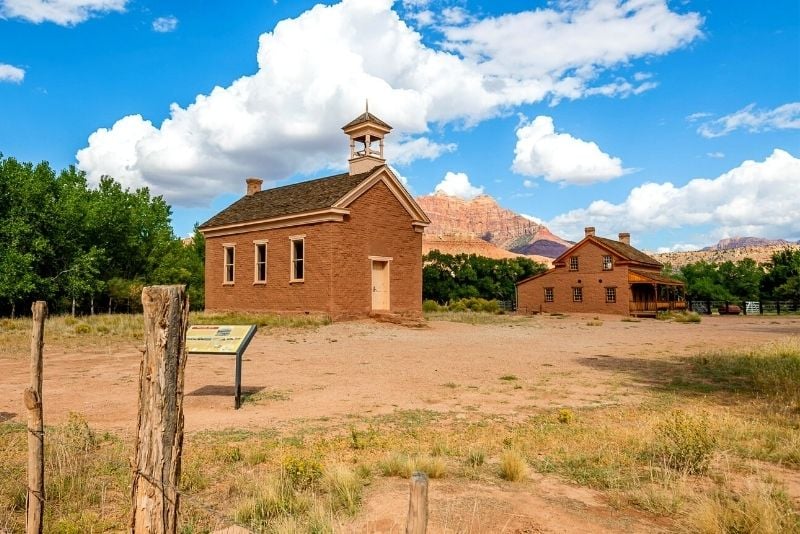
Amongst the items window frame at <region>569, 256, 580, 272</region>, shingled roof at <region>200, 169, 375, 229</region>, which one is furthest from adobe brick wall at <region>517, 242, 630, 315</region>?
shingled roof at <region>200, 169, 375, 229</region>

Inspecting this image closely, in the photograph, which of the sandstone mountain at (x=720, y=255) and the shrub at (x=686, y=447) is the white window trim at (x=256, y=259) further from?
the sandstone mountain at (x=720, y=255)

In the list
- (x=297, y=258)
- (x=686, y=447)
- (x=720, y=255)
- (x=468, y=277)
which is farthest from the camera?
(x=720, y=255)

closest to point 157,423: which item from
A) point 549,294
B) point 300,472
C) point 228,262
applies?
point 300,472

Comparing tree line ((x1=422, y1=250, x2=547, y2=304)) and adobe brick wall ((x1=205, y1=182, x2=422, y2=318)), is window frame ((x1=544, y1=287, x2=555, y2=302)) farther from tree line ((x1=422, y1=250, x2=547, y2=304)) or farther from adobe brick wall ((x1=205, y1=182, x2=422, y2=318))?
adobe brick wall ((x1=205, y1=182, x2=422, y2=318))

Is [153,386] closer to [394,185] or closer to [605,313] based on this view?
[394,185]

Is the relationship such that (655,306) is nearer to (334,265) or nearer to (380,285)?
(380,285)

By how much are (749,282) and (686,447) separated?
193 feet

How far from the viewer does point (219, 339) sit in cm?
985

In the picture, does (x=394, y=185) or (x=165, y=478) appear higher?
(x=394, y=185)

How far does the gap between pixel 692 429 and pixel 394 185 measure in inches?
886

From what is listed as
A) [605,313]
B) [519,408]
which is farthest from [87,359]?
[605,313]

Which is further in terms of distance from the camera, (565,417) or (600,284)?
(600,284)

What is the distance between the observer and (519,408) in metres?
8.84

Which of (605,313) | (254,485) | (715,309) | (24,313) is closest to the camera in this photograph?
(254,485)
